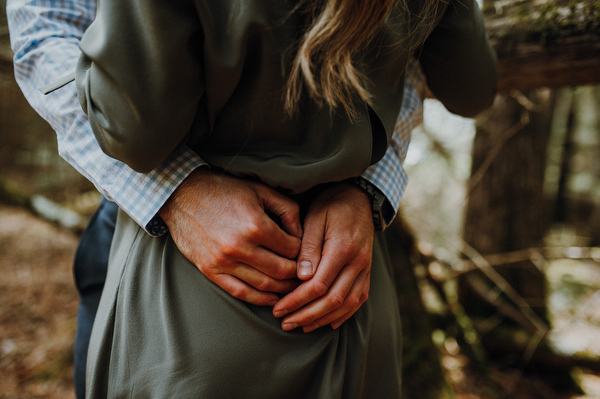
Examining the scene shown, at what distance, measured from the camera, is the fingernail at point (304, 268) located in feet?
2.73

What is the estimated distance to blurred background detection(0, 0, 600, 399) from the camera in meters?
1.55

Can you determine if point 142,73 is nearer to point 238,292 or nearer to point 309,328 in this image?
point 238,292

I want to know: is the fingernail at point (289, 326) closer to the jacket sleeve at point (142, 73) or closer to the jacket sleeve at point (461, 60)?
the jacket sleeve at point (142, 73)

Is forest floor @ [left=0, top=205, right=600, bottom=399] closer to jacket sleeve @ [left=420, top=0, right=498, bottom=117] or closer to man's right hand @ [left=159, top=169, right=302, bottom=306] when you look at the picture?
jacket sleeve @ [left=420, top=0, right=498, bottom=117]

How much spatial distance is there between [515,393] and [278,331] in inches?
108

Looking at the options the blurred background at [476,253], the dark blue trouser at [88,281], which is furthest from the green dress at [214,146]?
the blurred background at [476,253]

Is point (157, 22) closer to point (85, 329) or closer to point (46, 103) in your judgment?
point (46, 103)

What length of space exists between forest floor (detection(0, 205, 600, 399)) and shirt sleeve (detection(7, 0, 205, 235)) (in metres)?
2.22

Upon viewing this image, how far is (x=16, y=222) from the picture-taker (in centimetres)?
455

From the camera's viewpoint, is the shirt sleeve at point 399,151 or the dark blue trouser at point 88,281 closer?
the shirt sleeve at point 399,151

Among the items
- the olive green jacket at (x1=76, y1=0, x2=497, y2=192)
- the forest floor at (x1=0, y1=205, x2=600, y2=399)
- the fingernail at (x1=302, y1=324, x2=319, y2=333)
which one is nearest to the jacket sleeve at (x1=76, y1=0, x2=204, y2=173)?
the olive green jacket at (x1=76, y1=0, x2=497, y2=192)

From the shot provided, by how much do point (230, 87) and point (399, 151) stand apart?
0.60m

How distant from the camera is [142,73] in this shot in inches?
26.6

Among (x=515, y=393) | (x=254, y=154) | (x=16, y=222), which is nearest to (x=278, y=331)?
(x=254, y=154)
